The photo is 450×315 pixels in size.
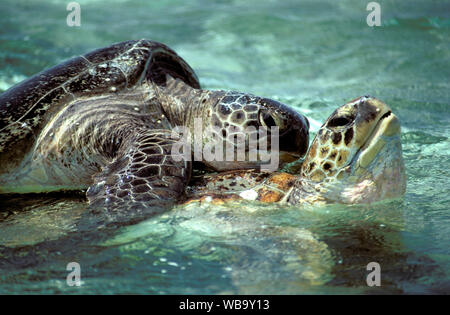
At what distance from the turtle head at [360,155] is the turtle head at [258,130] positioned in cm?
57

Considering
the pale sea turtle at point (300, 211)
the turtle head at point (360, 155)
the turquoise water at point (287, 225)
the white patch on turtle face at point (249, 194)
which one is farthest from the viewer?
the white patch on turtle face at point (249, 194)

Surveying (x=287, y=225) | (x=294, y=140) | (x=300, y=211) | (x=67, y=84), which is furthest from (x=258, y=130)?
(x=67, y=84)

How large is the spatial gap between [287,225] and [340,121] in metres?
0.68

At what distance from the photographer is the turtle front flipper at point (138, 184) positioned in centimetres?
303

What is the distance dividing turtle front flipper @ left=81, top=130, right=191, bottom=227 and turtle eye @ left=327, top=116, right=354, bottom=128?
99 cm

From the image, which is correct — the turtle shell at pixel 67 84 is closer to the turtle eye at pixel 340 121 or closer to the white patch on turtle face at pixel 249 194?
the white patch on turtle face at pixel 249 194

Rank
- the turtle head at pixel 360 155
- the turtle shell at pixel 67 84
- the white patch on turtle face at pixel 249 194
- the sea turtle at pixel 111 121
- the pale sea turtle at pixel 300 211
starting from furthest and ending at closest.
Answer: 1. the turtle shell at pixel 67 84
2. the sea turtle at pixel 111 121
3. the white patch on turtle face at pixel 249 194
4. the turtle head at pixel 360 155
5. the pale sea turtle at pixel 300 211

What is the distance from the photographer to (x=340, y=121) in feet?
9.79

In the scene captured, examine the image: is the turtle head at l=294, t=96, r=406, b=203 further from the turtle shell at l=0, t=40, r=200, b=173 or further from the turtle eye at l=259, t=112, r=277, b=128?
the turtle shell at l=0, t=40, r=200, b=173

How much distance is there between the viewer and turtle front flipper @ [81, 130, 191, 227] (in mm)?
3033

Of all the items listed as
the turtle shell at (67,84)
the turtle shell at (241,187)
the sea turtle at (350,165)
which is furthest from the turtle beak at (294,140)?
the turtle shell at (67,84)

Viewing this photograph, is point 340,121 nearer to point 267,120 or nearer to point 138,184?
point 267,120

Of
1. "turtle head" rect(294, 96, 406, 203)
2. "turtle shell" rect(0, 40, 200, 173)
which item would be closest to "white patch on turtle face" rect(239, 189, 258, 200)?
"turtle head" rect(294, 96, 406, 203)

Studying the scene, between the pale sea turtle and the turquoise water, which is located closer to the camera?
the turquoise water
